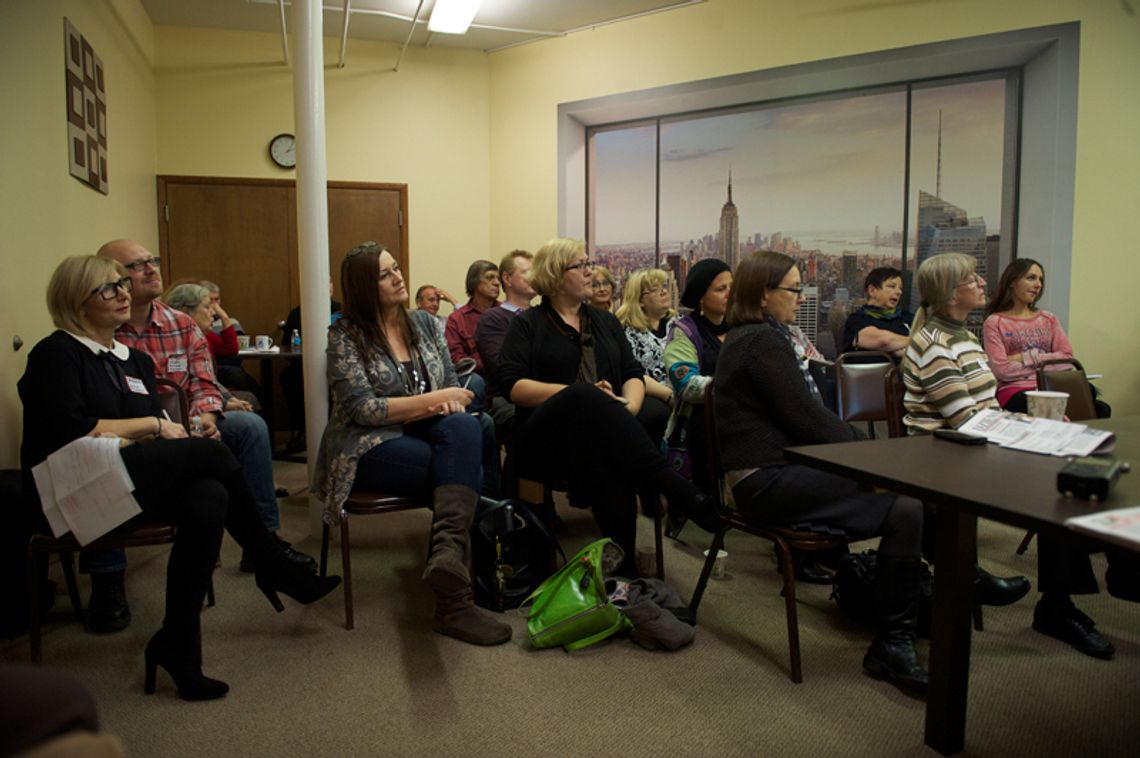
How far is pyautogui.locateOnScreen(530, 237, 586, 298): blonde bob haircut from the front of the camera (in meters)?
3.03

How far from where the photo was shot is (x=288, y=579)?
2.32 meters

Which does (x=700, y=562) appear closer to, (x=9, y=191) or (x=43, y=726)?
(x=43, y=726)

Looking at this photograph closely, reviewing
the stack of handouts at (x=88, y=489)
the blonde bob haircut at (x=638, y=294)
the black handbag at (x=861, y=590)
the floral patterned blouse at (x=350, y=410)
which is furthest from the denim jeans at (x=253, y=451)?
the black handbag at (x=861, y=590)

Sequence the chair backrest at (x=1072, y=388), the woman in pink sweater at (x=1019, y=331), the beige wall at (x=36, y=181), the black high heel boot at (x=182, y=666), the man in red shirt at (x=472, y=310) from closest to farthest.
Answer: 1. the black high heel boot at (x=182, y=666)
2. the beige wall at (x=36, y=181)
3. the chair backrest at (x=1072, y=388)
4. the woman in pink sweater at (x=1019, y=331)
5. the man in red shirt at (x=472, y=310)

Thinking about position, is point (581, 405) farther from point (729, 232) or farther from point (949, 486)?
point (729, 232)

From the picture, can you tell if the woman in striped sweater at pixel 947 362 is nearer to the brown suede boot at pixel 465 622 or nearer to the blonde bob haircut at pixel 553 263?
the blonde bob haircut at pixel 553 263

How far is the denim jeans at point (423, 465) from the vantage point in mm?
2527

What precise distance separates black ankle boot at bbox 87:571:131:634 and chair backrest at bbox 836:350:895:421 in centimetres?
279

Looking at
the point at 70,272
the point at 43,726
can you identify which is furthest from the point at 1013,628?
the point at 70,272

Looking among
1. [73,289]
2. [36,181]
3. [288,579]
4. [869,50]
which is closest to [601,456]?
[288,579]

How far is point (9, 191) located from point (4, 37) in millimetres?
613

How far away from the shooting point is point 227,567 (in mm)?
3109

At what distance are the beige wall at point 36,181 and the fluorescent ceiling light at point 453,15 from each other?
203cm

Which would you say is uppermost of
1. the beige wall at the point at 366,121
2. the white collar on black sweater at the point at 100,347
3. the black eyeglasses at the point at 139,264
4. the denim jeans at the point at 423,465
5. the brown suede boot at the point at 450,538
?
the beige wall at the point at 366,121
